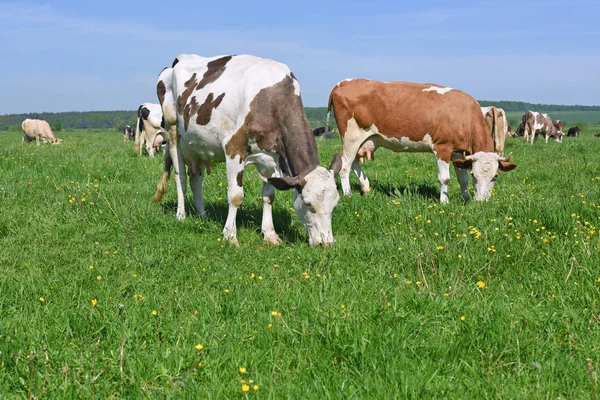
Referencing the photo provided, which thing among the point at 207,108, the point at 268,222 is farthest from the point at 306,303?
the point at 207,108

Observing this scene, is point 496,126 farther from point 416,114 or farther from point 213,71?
point 213,71

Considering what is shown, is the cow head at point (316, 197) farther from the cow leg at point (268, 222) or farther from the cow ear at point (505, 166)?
the cow ear at point (505, 166)

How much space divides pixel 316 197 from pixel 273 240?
108 cm

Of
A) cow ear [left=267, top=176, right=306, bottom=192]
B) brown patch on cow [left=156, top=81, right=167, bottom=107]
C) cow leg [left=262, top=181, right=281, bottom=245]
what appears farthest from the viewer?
brown patch on cow [left=156, top=81, right=167, bottom=107]

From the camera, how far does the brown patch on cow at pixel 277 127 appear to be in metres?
7.07

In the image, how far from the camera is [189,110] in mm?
8227

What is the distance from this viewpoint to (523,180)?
11.3 meters

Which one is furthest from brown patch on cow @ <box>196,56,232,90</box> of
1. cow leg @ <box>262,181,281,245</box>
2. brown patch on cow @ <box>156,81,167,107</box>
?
cow leg @ <box>262,181,281,245</box>

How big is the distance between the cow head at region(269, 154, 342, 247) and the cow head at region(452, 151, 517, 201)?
12.9 ft

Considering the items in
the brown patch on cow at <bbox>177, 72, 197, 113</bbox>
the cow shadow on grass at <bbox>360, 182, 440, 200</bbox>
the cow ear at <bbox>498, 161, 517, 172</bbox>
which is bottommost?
the cow shadow on grass at <bbox>360, 182, 440, 200</bbox>

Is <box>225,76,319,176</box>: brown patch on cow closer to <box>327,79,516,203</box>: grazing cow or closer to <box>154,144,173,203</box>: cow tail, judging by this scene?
<box>154,144,173,203</box>: cow tail

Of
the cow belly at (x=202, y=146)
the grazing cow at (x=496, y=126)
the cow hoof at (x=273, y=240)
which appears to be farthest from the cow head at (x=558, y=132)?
the cow hoof at (x=273, y=240)

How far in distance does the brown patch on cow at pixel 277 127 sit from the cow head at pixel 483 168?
3734mm

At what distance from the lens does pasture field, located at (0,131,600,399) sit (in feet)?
11.1
